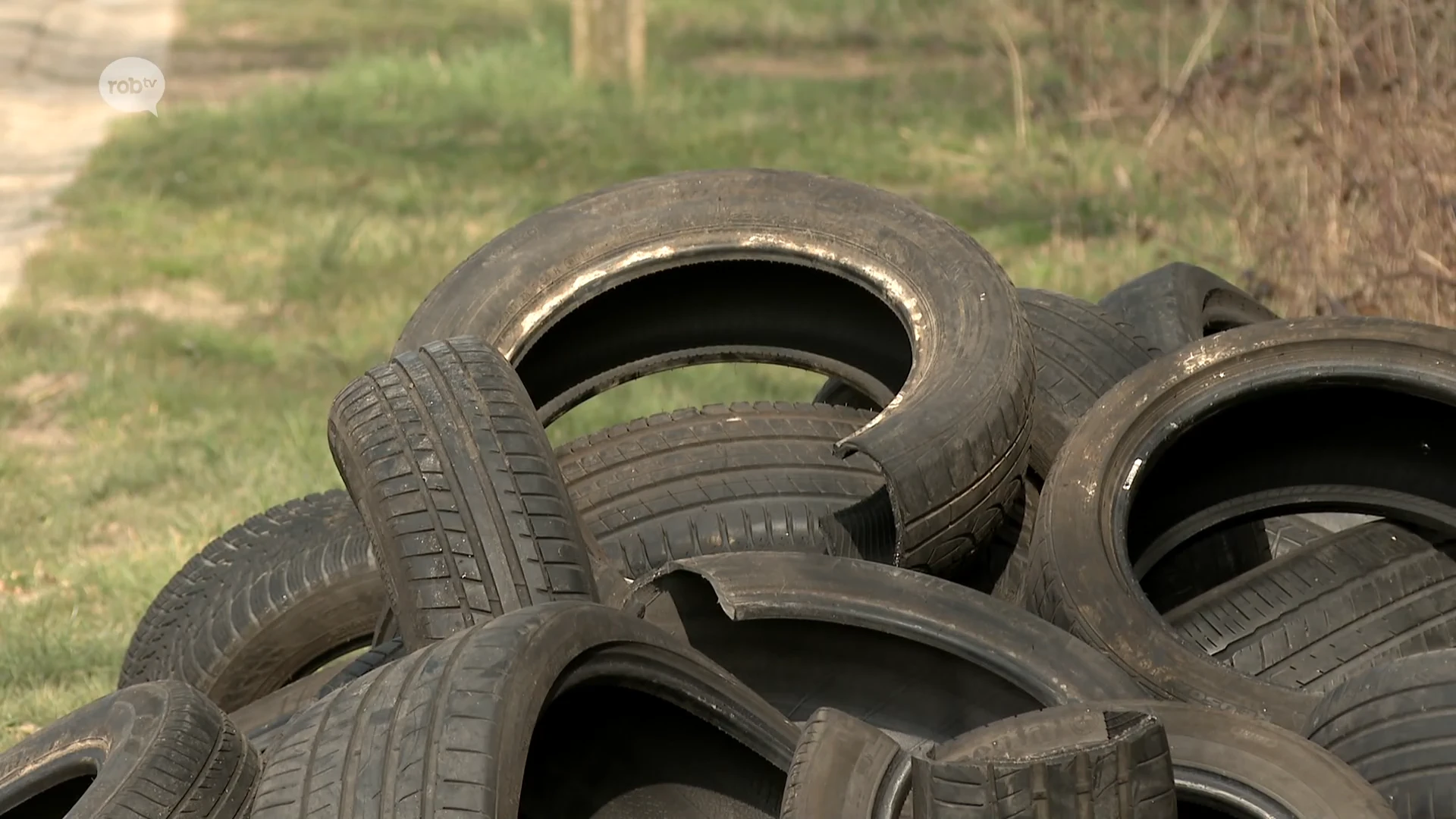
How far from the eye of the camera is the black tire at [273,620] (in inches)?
179

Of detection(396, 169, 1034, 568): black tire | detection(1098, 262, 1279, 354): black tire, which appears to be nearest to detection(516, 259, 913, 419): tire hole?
detection(396, 169, 1034, 568): black tire

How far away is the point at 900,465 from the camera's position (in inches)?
146

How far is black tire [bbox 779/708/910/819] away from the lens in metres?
2.80

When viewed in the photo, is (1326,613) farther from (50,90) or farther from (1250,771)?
(50,90)

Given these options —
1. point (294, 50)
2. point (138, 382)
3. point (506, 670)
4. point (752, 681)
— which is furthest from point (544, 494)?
point (294, 50)

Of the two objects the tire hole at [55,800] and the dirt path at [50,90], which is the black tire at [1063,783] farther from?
the dirt path at [50,90]

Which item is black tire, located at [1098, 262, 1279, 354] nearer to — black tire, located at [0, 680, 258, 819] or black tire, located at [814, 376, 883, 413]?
black tire, located at [814, 376, 883, 413]

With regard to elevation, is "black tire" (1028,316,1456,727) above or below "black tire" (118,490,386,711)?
above

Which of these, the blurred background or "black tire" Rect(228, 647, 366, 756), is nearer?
"black tire" Rect(228, 647, 366, 756)

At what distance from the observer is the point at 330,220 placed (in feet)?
32.4

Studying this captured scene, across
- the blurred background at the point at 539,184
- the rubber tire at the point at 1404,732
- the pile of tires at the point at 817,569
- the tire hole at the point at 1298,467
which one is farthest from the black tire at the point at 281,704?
the rubber tire at the point at 1404,732

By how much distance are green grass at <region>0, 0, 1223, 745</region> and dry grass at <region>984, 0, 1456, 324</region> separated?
39 centimetres

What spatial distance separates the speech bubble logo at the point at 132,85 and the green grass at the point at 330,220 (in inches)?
19.6

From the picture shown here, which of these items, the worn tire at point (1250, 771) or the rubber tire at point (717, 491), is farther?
the rubber tire at point (717, 491)
